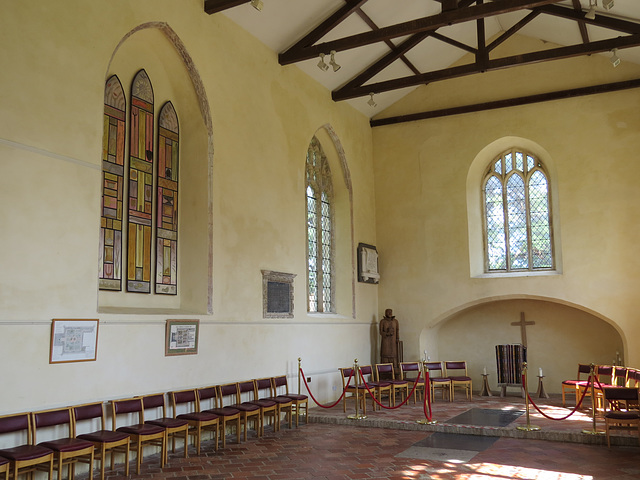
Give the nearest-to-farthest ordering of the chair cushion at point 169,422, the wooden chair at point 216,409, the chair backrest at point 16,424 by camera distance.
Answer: the chair backrest at point 16,424 → the chair cushion at point 169,422 → the wooden chair at point 216,409

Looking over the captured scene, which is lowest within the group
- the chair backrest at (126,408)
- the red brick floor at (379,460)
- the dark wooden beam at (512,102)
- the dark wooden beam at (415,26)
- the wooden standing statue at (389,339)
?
the red brick floor at (379,460)

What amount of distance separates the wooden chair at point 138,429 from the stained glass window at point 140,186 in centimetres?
149

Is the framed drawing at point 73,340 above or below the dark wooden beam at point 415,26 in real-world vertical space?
below

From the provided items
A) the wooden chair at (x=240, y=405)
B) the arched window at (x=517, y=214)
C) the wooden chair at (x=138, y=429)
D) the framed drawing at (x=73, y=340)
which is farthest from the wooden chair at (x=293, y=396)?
the arched window at (x=517, y=214)

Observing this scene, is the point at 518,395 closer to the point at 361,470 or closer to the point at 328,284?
the point at 328,284

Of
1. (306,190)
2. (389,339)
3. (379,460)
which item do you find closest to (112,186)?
(379,460)

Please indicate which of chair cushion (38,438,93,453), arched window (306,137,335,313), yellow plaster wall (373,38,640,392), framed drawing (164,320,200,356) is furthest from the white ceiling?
chair cushion (38,438,93,453)

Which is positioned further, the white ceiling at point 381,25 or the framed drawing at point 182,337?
the white ceiling at point 381,25

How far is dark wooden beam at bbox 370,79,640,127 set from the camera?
38.9 feet

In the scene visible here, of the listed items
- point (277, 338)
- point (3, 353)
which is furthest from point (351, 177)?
point (3, 353)

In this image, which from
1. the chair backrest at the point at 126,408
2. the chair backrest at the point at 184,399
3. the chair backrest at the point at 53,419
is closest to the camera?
the chair backrest at the point at 53,419

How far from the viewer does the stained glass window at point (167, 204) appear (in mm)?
8203

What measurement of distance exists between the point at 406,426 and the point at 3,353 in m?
5.51

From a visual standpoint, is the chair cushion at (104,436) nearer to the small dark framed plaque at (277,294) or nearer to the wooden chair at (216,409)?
the wooden chair at (216,409)
